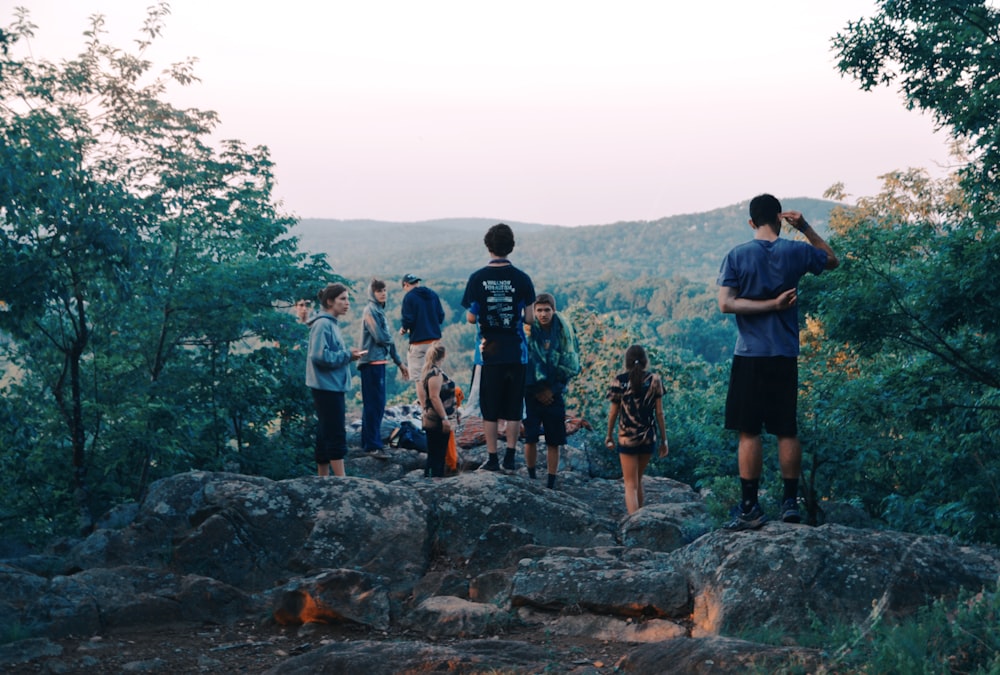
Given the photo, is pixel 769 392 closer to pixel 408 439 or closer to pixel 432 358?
pixel 432 358

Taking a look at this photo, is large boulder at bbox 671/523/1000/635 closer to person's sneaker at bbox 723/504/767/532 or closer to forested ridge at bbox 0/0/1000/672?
person's sneaker at bbox 723/504/767/532

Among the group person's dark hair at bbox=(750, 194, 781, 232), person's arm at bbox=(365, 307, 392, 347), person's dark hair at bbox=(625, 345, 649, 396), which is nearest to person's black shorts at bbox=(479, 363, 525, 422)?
person's dark hair at bbox=(625, 345, 649, 396)

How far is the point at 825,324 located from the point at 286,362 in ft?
25.3

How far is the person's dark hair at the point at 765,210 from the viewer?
4.95 m

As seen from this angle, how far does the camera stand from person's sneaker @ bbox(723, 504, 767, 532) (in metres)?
5.21

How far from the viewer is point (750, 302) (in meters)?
4.91

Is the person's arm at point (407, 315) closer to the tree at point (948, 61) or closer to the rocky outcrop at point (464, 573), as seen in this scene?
the rocky outcrop at point (464, 573)

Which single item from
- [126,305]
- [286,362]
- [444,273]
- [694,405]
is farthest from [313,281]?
[444,273]

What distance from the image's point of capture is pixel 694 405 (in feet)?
53.9

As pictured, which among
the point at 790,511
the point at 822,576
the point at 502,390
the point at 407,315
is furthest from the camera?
the point at 407,315

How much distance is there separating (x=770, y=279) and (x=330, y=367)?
4038mm

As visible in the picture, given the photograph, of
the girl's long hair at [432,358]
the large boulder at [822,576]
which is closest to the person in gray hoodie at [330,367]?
the girl's long hair at [432,358]

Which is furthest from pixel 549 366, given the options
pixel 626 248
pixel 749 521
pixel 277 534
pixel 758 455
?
pixel 626 248

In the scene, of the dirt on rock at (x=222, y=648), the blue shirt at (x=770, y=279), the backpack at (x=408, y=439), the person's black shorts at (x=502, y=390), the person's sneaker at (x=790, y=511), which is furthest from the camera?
the backpack at (x=408, y=439)
